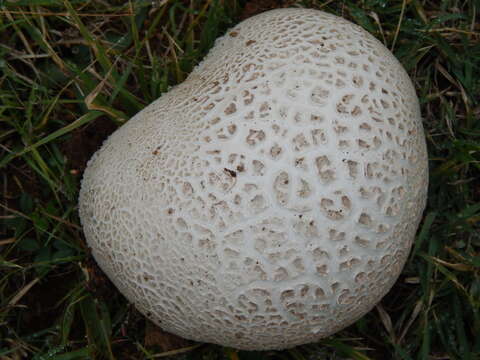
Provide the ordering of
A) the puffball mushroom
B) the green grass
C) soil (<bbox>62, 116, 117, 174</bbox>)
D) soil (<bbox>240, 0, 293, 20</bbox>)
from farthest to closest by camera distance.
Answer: soil (<bbox>240, 0, 293, 20</bbox>)
soil (<bbox>62, 116, 117, 174</bbox>)
the green grass
the puffball mushroom

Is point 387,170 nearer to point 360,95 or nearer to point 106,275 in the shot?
point 360,95

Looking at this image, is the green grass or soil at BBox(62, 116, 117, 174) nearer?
the green grass

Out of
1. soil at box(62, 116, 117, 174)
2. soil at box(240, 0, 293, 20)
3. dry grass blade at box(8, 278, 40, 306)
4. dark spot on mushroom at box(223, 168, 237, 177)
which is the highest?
soil at box(240, 0, 293, 20)

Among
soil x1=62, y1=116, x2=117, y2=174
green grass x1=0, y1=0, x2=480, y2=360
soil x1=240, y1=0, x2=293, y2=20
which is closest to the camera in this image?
green grass x1=0, y1=0, x2=480, y2=360

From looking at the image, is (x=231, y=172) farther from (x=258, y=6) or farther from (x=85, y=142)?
(x=258, y=6)

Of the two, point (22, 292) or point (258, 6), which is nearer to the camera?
point (22, 292)

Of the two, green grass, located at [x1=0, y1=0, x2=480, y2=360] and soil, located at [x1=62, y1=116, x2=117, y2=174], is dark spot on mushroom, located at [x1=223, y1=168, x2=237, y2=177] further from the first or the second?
soil, located at [x1=62, y1=116, x2=117, y2=174]

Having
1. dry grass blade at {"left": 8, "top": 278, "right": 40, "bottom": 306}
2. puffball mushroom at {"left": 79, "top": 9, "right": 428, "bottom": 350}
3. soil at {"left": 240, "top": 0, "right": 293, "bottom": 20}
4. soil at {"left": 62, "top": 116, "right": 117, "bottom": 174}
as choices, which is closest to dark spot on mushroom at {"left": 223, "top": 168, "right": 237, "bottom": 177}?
puffball mushroom at {"left": 79, "top": 9, "right": 428, "bottom": 350}

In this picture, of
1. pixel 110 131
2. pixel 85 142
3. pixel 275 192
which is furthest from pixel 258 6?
pixel 275 192
